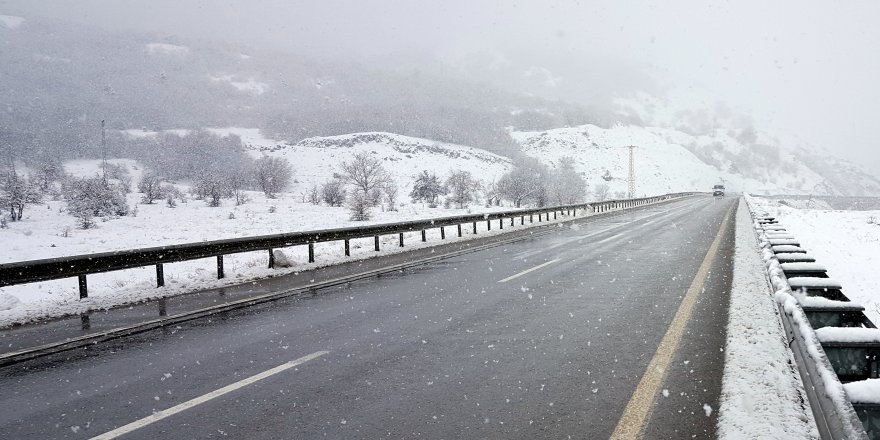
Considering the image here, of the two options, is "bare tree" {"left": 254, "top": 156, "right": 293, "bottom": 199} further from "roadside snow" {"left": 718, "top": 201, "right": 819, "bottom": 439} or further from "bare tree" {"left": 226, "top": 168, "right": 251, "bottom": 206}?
"roadside snow" {"left": 718, "top": 201, "right": 819, "bottom": 439}

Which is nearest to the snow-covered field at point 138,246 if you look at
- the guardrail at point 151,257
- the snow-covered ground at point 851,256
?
the guardrail at point 151,257

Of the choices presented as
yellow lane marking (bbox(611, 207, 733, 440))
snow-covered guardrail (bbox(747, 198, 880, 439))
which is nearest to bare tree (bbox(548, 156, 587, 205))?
yellow lane marking (bbox(611, 207, 733, 440))

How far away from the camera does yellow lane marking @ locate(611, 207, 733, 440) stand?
133 inches

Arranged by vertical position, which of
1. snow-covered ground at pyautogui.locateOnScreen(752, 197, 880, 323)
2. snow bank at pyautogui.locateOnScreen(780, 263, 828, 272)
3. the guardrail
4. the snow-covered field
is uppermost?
snow bank at pyautogui.locateOnScreen(780, 263, 828, 272)

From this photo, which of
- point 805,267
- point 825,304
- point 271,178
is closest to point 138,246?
point 805,267

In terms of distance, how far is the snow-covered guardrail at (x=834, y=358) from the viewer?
92.6 inches

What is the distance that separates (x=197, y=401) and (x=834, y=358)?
4862 millimetres

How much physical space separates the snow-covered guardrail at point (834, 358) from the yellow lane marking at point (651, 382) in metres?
1.03

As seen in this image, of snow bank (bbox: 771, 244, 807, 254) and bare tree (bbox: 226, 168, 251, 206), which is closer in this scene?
snow bank (bbox: 771, 244, 807, 254)

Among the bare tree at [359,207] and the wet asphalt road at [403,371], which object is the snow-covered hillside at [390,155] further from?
the wet asphalt road at [403,371]

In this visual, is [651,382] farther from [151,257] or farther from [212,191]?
[212,191]

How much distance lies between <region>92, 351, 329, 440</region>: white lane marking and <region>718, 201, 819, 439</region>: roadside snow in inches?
147

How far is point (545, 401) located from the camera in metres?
3.84

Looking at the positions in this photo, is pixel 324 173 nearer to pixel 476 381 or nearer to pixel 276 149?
pixel 276 149
